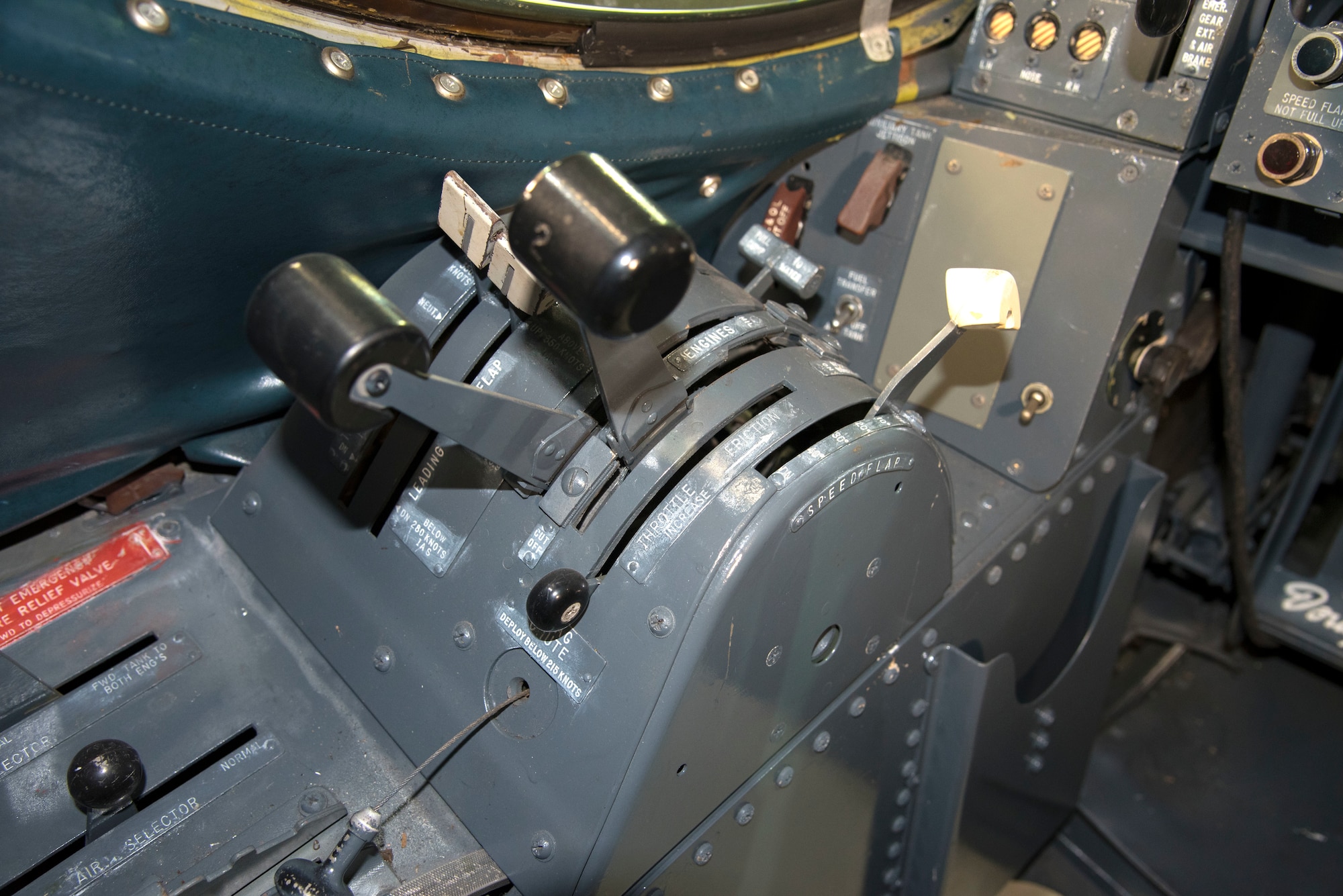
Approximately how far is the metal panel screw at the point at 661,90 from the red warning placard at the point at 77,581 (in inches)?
41.5

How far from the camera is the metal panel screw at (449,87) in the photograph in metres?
1.35

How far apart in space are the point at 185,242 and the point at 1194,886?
97.3 inches

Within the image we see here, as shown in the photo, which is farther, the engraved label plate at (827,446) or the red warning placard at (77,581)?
the red warning placard at (77,581)

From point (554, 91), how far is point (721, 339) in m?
0.49

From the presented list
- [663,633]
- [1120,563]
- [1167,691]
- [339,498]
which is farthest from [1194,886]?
[339,498]

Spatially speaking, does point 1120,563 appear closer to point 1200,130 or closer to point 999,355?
point 999,355


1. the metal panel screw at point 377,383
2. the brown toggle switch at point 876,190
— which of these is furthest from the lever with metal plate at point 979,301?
the metal panel screw at point 377,383

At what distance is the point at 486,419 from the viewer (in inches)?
43.5

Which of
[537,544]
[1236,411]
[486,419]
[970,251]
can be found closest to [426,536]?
[537,544]

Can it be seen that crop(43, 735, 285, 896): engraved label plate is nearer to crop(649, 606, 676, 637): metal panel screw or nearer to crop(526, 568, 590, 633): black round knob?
crop(526, 568, 590, 633): black round knob

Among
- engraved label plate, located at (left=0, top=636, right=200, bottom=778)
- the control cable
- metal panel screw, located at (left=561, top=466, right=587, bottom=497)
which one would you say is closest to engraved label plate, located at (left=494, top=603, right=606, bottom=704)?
metal panel screw, located at (left=561, top=466, right=587, bottom=497)

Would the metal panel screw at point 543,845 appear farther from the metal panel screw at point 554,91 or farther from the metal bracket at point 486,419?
the metal panel screw at point 554,91

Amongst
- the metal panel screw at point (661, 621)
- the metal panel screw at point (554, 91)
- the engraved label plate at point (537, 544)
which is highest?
the metal panel screw at point (554, 91)

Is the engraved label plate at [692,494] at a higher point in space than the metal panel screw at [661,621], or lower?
higher
